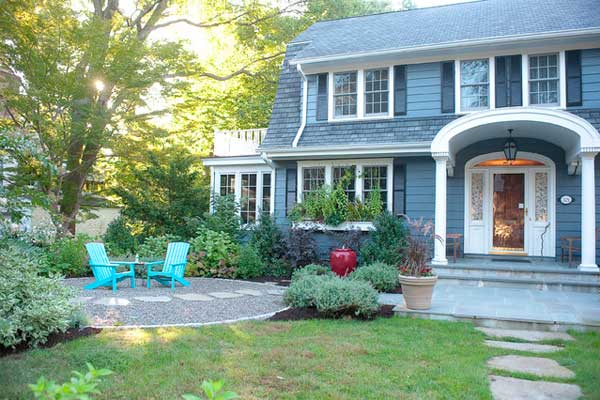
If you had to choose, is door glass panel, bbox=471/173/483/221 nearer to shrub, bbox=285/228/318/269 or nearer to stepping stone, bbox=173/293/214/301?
shrub, bbox=285/228/318/269

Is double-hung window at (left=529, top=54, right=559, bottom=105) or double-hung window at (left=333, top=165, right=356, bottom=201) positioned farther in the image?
double-hung window at (left=333, top=165, right=356, bottom=201)

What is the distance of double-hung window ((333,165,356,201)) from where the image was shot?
11.1m

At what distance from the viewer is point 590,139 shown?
848 centimetres

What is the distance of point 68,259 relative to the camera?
33.7 ft

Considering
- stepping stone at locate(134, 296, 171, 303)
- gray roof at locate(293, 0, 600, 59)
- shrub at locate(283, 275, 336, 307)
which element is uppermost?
gray roof at locate(293, 0, 600, 59)

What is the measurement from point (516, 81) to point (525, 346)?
7.19 meters

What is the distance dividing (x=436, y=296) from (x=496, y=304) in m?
1.02

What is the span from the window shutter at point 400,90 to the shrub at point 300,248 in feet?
11.9

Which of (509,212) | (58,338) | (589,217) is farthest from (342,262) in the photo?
(58,338)

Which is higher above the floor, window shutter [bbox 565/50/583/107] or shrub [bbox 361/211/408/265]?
window shutter [bbox 565/50/583/107]

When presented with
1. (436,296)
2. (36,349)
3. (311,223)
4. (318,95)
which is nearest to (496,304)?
(436,296)

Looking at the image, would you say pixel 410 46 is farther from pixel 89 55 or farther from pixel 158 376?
pixel 158 376

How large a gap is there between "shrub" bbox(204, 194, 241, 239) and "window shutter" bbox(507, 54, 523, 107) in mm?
7046

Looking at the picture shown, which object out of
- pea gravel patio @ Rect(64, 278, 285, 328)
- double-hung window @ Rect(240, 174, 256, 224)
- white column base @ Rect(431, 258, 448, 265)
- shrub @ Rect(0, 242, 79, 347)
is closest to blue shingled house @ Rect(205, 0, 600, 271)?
white column base @ Rect(431, 258, 448, 265)
